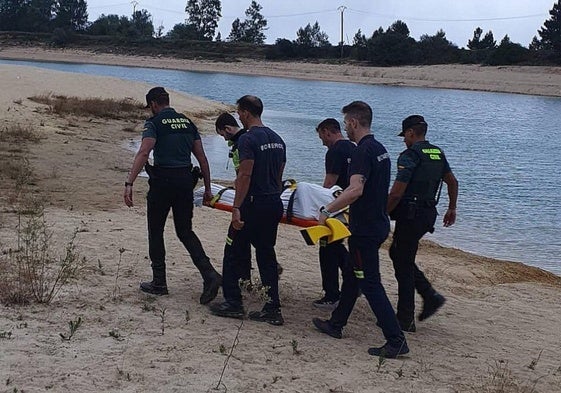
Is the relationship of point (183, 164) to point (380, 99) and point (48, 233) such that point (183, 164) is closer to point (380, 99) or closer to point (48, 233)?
point (48, 233)

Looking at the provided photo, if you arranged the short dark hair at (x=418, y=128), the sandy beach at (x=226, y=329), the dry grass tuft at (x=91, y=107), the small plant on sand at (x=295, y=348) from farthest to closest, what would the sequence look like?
the dry grass tuft at (x=91, y=107)
the short dark hair at (x=418, y=128)
the small plant on sand at (x=295, y=348)
the sandy beach at (x=226, y=329)

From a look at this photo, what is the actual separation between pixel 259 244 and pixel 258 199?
0.37 metres

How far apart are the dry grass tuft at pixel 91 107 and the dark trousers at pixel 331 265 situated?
55.0ft

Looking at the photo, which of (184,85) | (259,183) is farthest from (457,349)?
(184,85)


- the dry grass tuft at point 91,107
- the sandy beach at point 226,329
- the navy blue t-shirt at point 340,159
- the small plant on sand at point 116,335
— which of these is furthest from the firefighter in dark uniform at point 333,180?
the dry grass tuft at point 91,107

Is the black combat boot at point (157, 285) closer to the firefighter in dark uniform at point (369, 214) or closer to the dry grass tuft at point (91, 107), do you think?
the firefighter in dark uniform at point (369, 214)

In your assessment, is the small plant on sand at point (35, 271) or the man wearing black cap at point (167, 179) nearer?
the small plant on sand at point (35, 271)

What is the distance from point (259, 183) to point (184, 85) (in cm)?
5131

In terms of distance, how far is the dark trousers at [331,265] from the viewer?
759 centimetres

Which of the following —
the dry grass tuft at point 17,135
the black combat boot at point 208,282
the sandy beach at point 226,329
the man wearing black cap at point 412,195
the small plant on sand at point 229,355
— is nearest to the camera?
the small plant on sand at point 229,355

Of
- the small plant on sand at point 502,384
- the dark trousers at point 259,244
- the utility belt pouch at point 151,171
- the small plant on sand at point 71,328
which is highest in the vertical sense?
the utility belt pouch at point 151,171

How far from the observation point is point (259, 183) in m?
6.50

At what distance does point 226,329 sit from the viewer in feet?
21.0

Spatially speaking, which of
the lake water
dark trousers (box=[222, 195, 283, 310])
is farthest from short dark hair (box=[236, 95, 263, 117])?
the lake water
